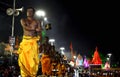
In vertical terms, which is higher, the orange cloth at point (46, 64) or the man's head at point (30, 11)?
the man's head at point (30, 11)

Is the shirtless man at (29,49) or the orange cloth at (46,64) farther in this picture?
the orange cloth at (46,64)

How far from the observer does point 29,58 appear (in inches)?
380

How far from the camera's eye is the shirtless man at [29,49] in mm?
9648

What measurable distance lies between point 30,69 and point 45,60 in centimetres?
678

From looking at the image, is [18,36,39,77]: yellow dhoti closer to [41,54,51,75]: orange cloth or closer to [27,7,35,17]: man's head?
[27,7,35,17]: man's head

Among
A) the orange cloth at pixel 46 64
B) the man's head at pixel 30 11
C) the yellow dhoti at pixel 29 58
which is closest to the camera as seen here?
the yellow dhoti at pixel 29 58

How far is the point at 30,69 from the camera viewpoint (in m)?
9.62

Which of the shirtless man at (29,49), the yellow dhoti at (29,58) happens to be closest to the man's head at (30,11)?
the shirtless man at (29,49)

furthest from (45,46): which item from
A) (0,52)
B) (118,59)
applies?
(118,59)

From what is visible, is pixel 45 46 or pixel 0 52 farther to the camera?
pixel 0 52

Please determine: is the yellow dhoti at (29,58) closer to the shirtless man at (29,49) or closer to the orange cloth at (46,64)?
the shirtless man at (29,49)

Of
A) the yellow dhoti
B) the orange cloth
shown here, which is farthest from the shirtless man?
the orange cloth

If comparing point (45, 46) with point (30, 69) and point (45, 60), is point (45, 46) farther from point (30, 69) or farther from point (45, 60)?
point (30, 69)

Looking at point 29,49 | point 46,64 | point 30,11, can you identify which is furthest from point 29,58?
point 46,64
